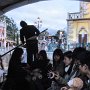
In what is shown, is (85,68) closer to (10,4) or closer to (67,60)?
(67,60)

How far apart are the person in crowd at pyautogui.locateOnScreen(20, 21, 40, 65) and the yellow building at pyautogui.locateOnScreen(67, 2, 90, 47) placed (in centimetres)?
3835

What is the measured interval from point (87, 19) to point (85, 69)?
44799mm

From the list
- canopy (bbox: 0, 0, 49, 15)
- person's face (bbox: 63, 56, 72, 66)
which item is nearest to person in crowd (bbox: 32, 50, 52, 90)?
person's face (bbox: 63, 56, 72, 66)

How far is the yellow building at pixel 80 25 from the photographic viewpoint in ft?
157

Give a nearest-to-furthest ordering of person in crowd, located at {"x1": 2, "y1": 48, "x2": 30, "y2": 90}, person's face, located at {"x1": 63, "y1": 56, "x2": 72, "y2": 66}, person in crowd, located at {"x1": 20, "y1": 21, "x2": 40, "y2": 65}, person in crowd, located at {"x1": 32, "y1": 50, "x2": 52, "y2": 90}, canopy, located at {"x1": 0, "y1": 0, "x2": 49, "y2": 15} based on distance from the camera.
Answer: person's face, located at {"x1": 63, "y1": 56, "x2": 72, "y2": 66} → person in crowd, located at {"x1": 2, "y1": 48, "x2": 30, "y2": 90} → person in crowd, located at {"x1": 32, "y1": 50, "x2": 52, "y2": 90} → person in crowd, located at {"x1": 20, "y1": 21, "x2": 40, "y2": 65} → canopy, located at {"x1": 0, "y1": 0, "x2": 49, "y2": 15}

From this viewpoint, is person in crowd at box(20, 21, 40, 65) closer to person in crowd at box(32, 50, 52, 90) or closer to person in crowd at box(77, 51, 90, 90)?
person in crowd at box(32, 50, 52, 90)

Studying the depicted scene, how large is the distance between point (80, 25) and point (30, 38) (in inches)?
1593

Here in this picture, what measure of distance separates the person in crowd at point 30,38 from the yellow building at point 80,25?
38353 mm

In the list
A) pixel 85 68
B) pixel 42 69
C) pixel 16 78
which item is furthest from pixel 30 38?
pixel 85 68

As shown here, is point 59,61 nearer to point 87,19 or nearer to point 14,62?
point 14,62

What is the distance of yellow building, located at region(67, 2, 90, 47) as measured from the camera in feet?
157

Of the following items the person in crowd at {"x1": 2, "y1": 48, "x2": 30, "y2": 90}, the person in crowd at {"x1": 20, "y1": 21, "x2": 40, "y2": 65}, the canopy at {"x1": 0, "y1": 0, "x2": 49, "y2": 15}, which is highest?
the canopy at {"x1": 0, "y1": 0, "x2": 49, "y2": 15}

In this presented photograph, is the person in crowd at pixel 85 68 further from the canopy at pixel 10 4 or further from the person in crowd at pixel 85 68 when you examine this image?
the canopy at pixel 10 4

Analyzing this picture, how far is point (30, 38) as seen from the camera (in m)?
8.66
